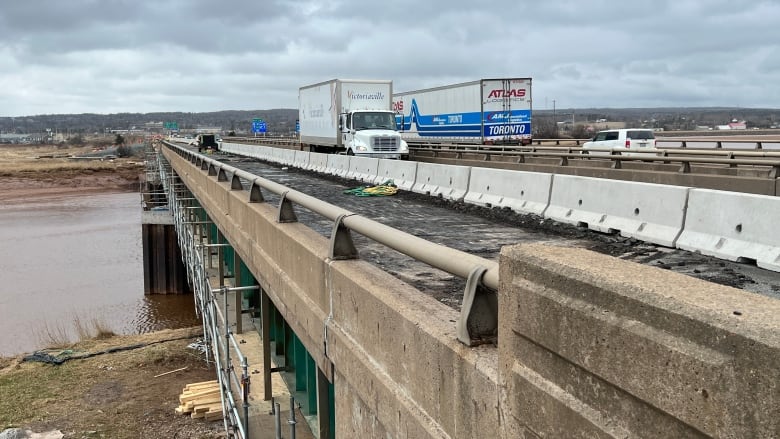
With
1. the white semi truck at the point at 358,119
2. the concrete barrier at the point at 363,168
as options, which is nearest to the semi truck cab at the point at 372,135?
the white semi truck at the point at 358,119

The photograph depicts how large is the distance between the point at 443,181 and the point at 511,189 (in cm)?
318

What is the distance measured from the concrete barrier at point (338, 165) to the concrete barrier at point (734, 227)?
15.9m

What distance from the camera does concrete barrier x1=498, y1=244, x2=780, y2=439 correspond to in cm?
179

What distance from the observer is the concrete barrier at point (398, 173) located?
17531mm

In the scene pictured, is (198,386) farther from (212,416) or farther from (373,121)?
(373,121)

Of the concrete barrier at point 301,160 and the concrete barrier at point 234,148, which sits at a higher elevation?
the concrete barrier at point 234,148

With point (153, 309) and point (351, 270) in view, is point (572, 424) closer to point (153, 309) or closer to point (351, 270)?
point (351, 270)

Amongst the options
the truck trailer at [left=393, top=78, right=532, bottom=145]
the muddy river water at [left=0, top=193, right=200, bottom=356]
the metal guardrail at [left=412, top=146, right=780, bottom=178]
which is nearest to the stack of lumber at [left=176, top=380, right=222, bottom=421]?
the muddy river water at [left=0, top=193, right=200, bottom=356]

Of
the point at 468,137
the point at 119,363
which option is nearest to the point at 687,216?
the point at 119,363

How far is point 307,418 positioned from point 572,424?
6776 mm

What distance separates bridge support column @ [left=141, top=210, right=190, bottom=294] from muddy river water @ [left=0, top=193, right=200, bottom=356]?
73 cm

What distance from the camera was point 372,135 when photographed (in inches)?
1163

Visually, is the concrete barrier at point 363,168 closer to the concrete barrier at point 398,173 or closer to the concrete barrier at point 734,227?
the concrete barrier at point 398,173

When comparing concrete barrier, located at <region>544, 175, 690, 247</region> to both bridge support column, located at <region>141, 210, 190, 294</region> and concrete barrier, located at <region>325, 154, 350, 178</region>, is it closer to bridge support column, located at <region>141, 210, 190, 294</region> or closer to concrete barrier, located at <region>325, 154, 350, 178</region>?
concrete barrier, located at <region>325, 154, 350, 178</region>
